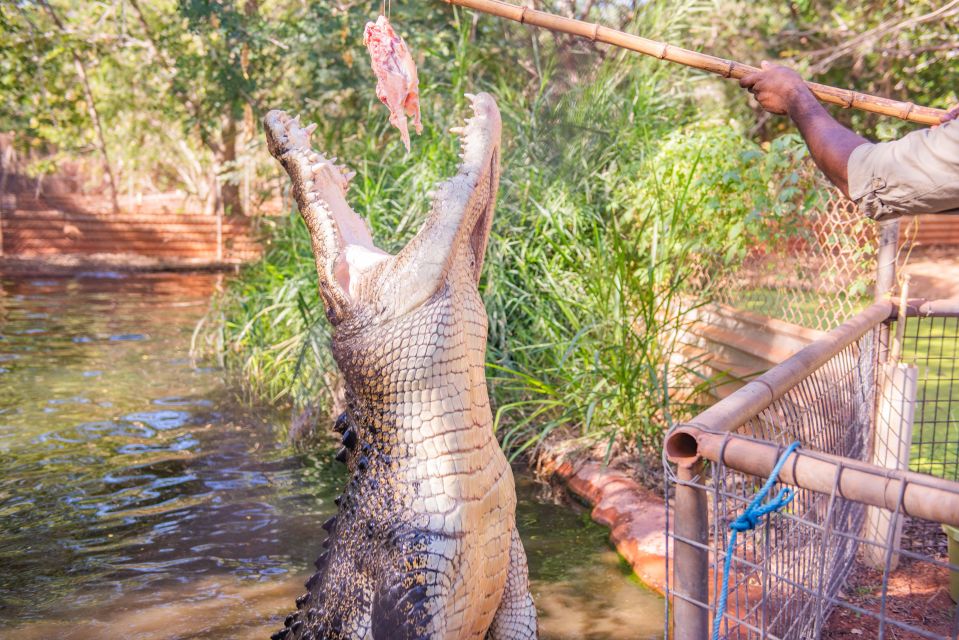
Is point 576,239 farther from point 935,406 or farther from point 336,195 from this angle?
point 336,195

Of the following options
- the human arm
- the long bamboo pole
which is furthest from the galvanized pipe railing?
the long bamboo pole

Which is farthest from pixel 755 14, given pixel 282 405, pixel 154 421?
pixel 154 421

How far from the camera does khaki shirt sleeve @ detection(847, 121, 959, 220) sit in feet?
4.97

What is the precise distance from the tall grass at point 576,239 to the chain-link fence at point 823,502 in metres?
1.19

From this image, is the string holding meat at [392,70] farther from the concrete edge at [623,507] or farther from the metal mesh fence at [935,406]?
the metal mesh fence at [935,406]

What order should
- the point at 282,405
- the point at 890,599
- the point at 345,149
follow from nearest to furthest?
the point at 890,599
the point at 282,405
the point at 345,149

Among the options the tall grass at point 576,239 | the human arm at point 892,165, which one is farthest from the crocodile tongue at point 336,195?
the tall grass at point 576,239

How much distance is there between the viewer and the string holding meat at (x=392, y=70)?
259cm

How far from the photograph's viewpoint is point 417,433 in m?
2.12

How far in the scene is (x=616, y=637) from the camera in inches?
124

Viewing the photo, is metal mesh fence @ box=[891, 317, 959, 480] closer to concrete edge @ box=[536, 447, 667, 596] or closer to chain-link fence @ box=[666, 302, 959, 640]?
chain-link fence @ box=[666, 302, 959, 640]

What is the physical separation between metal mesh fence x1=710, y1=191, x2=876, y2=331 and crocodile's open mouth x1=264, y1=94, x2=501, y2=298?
7.30 ft

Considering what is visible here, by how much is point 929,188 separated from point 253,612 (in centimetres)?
296

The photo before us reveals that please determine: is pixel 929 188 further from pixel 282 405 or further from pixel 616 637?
pixel 282 405
